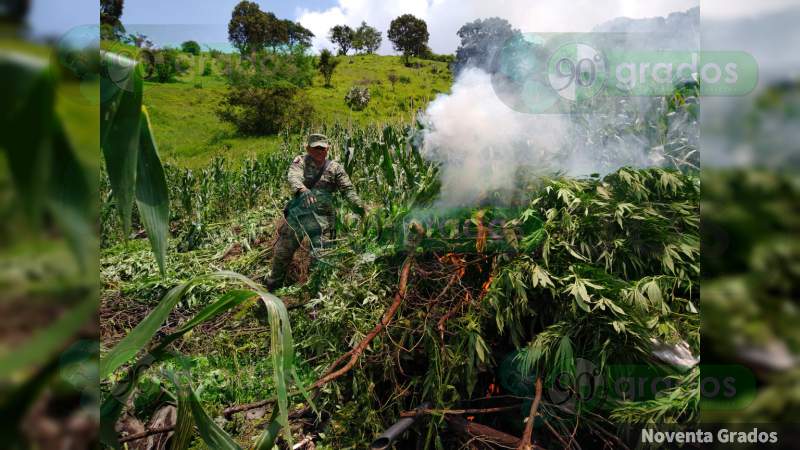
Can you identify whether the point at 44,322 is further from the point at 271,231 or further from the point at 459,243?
the point at 271,231

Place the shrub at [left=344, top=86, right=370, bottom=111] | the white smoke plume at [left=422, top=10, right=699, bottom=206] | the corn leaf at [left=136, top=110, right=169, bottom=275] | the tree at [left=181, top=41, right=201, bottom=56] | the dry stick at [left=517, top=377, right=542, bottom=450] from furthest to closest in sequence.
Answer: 1. the shrub at [left=344, top=86, right=370, bottom=111]
2. the tree at [left=181, top=41, right=201, bottom=56]
3. the white smoke plume at [left=422, top=10, right=699, bottom=206]
4. the dry stick at [left=517, top=377, right=542, bottom=450]
5. the corn leaf at [left=136, top=110, right=169, bottom=275]

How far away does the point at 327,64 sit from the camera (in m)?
3.38

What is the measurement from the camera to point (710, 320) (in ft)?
3.12

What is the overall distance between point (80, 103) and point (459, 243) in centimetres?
225

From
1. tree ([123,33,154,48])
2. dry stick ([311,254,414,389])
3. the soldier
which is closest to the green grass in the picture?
the soldier

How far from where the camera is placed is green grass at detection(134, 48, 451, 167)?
3.21 metres

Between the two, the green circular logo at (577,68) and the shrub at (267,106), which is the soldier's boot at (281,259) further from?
the green circular logo at (577,68)

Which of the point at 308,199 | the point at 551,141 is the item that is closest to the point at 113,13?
the point at 308,199

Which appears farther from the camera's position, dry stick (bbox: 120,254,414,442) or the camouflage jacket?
the camouflage jacket

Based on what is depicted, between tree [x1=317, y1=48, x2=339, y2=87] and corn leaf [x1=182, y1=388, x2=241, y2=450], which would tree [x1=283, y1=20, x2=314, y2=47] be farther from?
corn leaf [x1=182, y1=388, x2=241, y2=450]

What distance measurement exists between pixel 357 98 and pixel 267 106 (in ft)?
2.06

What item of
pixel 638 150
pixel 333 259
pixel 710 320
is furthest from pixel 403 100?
pixel 710 320

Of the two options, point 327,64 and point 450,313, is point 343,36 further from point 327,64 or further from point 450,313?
point 450,313

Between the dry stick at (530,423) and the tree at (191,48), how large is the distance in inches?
97.8
